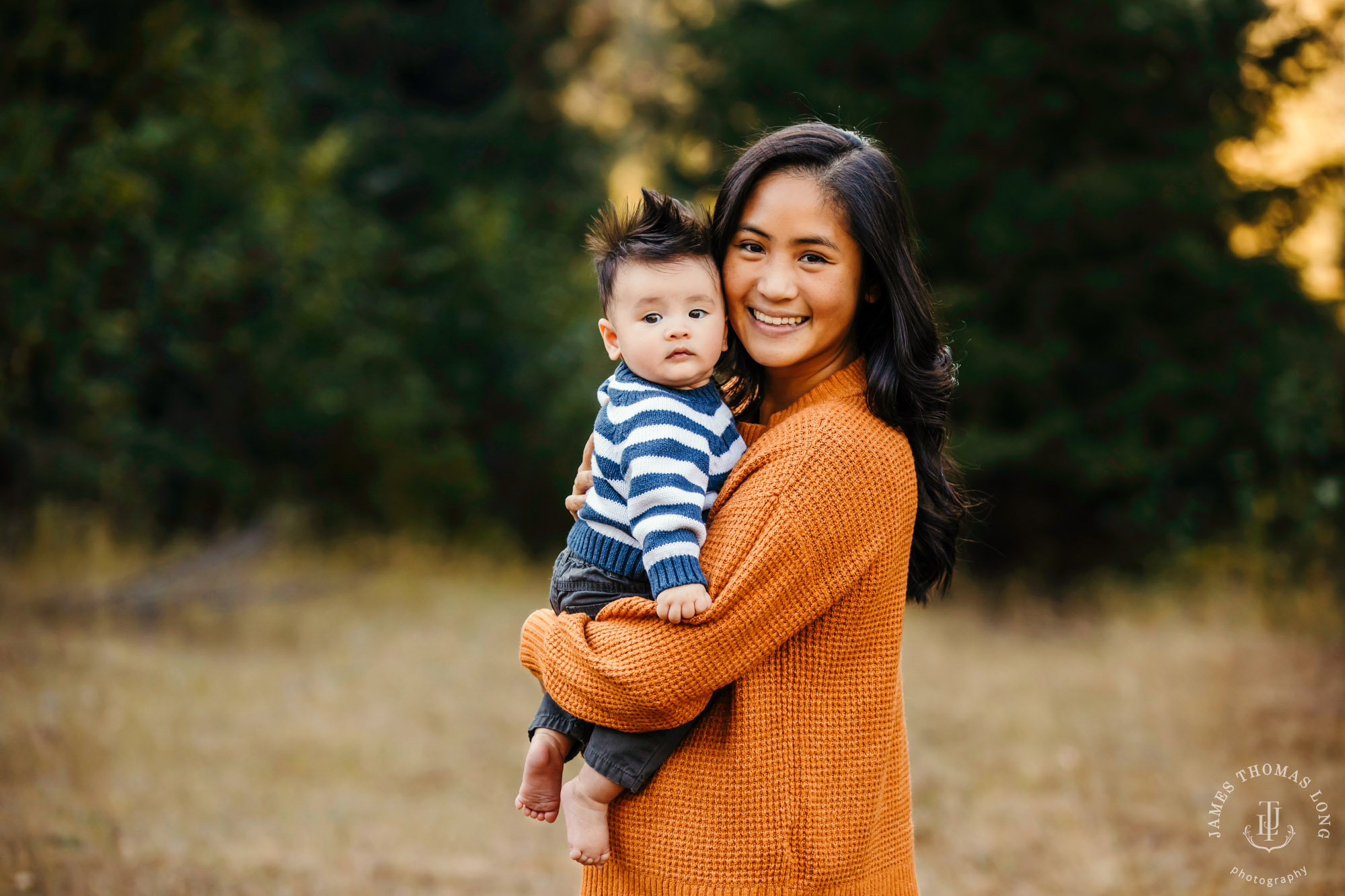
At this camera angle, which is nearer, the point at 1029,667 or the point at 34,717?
the point at 34,717

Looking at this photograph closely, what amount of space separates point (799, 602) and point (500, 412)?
1053 cm

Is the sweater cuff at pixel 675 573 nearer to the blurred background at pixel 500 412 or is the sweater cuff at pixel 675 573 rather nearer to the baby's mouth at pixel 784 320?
the baby's mouth at pixel 784 320

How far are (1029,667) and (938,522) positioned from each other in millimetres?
5361

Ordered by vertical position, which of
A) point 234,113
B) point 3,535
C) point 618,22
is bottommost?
point 3,535

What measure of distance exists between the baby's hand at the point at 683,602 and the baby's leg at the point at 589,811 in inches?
12.6

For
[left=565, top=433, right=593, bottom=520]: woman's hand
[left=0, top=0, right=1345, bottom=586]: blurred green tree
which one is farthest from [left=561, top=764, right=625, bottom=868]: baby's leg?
[left=0, top=0, right=1345, bottom=586]: blurred green tree

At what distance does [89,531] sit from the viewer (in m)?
8.13

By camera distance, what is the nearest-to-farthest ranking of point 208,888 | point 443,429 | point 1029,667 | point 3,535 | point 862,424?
point 862,424
point 208,888
point 1029,667
point 3,535
point 443,429

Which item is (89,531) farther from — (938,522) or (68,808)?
(938,522)

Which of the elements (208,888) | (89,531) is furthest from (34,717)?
(89,531)

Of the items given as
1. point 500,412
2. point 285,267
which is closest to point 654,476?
point 285,267

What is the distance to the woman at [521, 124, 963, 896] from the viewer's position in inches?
66.1

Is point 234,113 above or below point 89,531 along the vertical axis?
above

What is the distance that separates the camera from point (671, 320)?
186 centimetres
